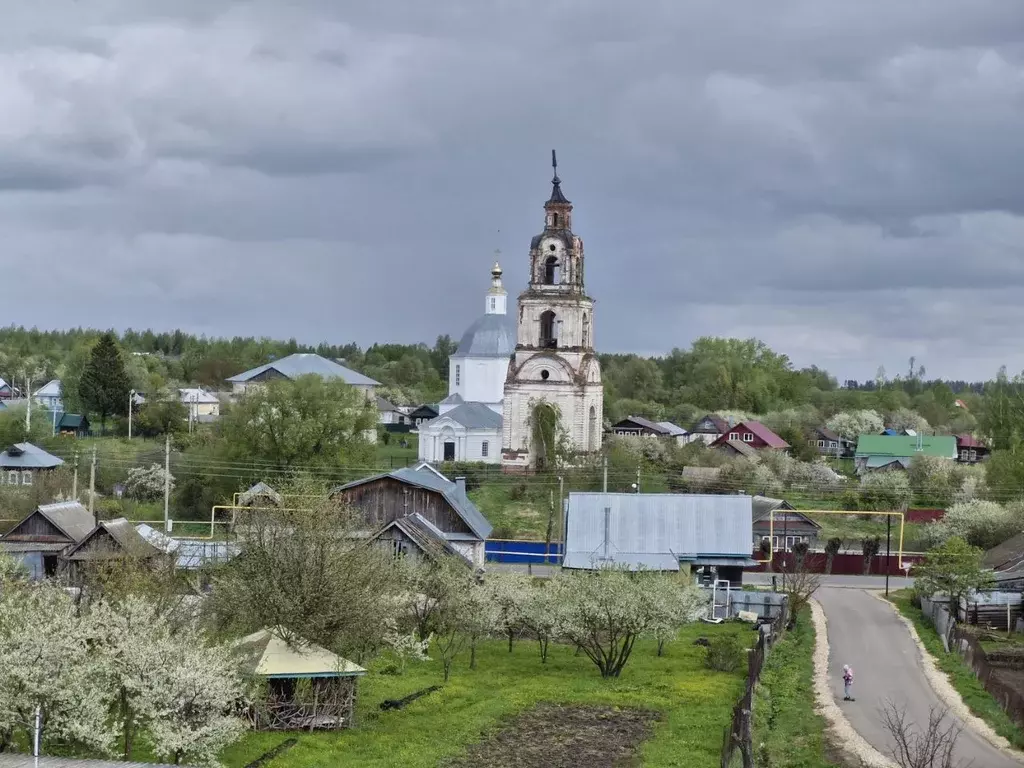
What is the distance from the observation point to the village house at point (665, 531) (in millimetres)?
47625

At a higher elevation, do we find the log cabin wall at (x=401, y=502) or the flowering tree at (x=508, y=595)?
the log cabin wall at (x=401, y=502)

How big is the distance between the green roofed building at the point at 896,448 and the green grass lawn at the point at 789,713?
55.7 meters

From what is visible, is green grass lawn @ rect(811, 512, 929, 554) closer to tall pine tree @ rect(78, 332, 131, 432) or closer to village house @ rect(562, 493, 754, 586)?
village house @ rect(562, 493, 754, 586)

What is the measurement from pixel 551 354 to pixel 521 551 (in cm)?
2020

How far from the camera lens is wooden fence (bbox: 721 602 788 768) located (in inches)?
933

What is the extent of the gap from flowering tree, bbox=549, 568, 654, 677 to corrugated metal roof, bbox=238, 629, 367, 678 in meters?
7.29

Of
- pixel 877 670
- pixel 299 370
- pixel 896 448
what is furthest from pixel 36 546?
pixel 299 370

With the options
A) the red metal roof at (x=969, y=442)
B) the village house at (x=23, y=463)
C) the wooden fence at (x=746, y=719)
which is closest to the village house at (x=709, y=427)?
the red metal roof at (x=969, y=442)

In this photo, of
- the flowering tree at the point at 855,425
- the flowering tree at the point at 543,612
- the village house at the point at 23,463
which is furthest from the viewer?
the flowering tree at the point at 855,425

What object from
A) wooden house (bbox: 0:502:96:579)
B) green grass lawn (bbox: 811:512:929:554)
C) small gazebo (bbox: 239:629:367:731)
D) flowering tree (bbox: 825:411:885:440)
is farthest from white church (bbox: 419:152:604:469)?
small gazebo (bbox: 239:629:367:731)

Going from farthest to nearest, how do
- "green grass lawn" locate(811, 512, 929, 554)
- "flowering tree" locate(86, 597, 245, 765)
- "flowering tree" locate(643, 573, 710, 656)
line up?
"green grass lawn" locate(811, 512, 929, 554) < "flowering tree" locate(643, 573, 710, 656) < "flowering tree" locate(86, 597, 245, 765)

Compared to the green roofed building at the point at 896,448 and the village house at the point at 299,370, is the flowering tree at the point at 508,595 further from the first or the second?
the village house at the point at 299,370

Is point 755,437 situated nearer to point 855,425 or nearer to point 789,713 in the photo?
point 855,425

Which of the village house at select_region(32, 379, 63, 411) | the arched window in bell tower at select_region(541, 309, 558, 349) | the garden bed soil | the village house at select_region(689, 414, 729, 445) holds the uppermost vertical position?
the arched window in bell tower at select_region(541, 309, 558, 349)
